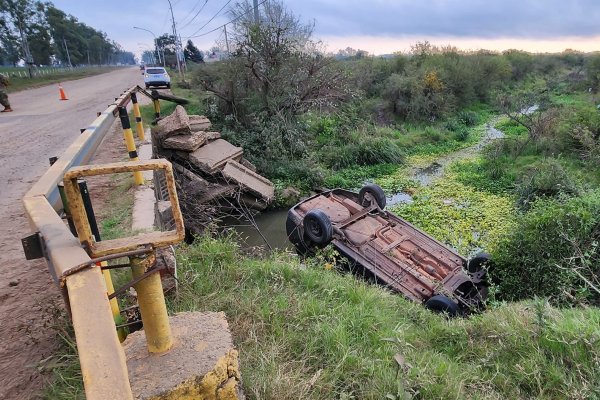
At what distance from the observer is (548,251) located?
568cm

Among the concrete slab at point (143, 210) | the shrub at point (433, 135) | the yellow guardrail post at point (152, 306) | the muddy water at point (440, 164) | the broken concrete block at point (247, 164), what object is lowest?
the muddy water at point (440, 164)

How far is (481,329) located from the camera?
12.2ft

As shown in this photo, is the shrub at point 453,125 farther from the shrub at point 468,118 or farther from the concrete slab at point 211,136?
the concrete slab at point 211,136

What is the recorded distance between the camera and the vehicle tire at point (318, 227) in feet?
21.7

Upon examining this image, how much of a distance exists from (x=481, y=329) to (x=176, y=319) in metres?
3.11

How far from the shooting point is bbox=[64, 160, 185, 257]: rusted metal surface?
3.82 ft

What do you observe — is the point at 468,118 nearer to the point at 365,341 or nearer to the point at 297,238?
the point at 297,238

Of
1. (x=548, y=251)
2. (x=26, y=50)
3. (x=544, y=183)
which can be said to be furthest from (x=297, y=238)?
(x=26, y=50)

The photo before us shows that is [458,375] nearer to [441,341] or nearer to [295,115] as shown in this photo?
[441,341]

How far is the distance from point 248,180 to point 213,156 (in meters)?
1.23

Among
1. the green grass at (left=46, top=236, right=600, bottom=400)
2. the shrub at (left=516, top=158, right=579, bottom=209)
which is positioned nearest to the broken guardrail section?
the green grass at (left=46, top=236, right=600, bottom=400)

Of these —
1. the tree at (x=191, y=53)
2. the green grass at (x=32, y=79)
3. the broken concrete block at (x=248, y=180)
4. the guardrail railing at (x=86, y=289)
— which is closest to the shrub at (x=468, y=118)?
the broken concrete block at (x=248, y=180)

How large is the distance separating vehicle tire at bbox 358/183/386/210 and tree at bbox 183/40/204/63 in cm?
3843

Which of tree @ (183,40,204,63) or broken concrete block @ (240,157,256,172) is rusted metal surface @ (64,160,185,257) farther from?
tree @ (183,40,204,63)
